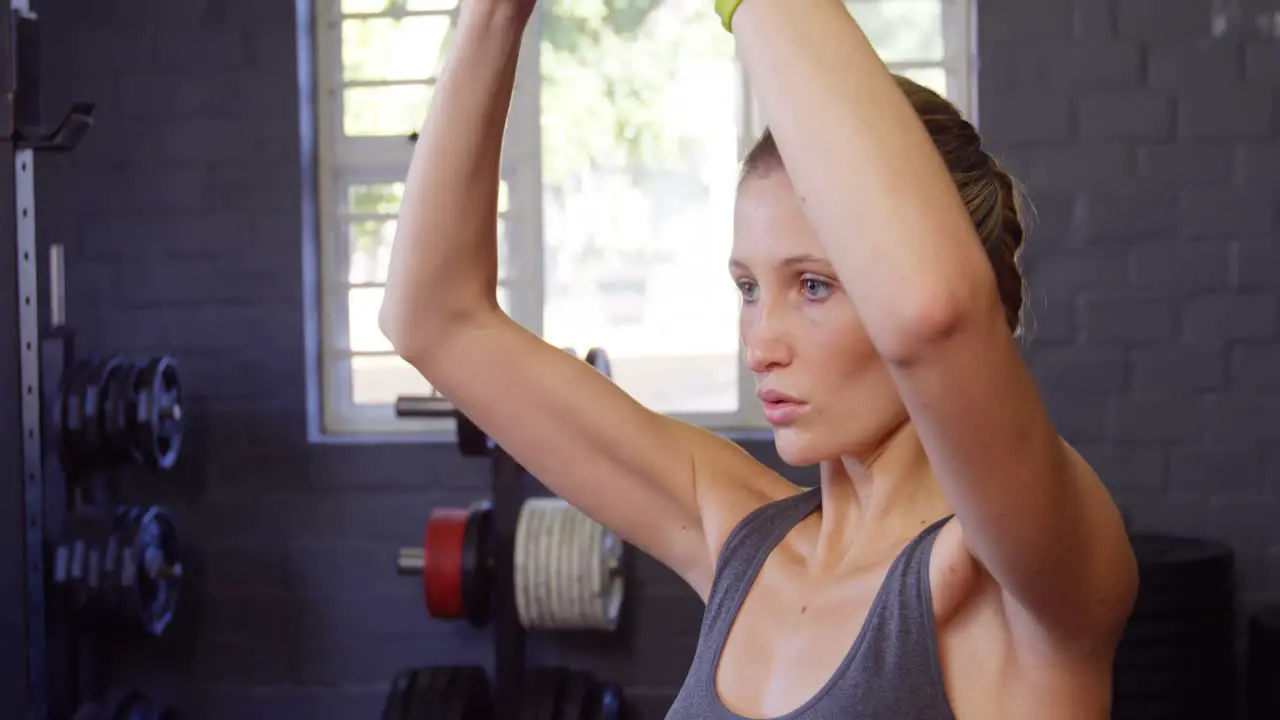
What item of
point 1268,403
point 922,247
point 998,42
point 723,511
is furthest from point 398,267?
point 1268,403

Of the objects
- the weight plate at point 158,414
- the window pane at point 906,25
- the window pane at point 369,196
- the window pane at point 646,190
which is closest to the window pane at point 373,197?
the window pane at point 369,196

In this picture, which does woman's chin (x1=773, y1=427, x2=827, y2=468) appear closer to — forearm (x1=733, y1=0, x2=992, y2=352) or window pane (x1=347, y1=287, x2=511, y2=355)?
forearm (x1=733, y1=0, x2=992, y2=352)

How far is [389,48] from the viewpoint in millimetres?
3326

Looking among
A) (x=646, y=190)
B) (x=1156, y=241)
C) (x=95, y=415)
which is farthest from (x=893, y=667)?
(x=646, y=190)

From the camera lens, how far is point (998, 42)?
2.94 metres

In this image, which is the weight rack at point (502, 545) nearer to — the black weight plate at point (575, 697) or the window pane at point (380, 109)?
the black weight plate at point (575, 697)

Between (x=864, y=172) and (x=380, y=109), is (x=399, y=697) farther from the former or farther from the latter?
(x=864, y=172)

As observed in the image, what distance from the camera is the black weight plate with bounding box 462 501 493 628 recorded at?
111 inches

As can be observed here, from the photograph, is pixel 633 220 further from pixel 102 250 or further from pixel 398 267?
pixel 398 267

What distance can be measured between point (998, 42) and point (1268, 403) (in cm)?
107

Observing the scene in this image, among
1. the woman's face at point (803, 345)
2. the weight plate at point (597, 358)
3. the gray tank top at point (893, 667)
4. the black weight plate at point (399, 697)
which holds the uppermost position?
the woman's face at point (803, 345)

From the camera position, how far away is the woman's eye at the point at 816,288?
781 millimetres

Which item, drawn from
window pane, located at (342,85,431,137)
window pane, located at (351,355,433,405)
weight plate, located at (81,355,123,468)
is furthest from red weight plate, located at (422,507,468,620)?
window pane, located at (342,85,431,137)

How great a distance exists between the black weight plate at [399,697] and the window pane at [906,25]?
6.41ft
